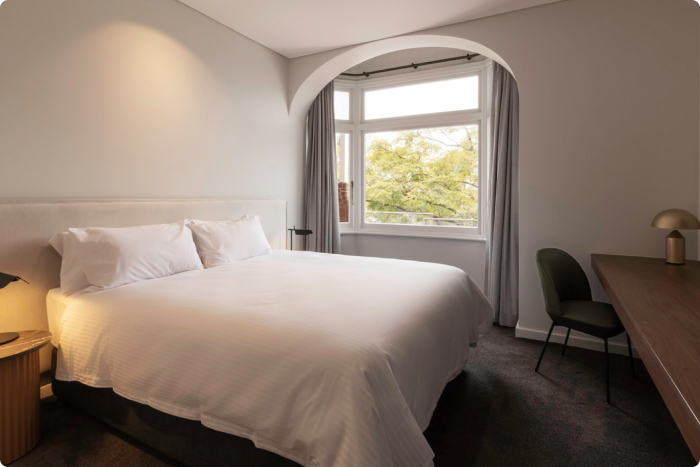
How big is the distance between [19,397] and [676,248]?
3842 mm

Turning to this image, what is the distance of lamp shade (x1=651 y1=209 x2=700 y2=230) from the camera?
2.46 meters

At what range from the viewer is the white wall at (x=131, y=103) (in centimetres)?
227

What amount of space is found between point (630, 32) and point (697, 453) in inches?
123

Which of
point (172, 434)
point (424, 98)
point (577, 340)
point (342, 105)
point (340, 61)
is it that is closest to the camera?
point (172, 434)

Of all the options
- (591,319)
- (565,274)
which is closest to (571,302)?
(565,274)

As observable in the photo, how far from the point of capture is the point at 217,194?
3.55 metres

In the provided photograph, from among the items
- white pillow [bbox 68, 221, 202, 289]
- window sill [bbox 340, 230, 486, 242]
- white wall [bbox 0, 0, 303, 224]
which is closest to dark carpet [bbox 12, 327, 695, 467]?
white pillow [bbox 68, 221, 202, 289]

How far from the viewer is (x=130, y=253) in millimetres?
2330

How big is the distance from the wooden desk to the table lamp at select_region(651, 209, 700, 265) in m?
0.08

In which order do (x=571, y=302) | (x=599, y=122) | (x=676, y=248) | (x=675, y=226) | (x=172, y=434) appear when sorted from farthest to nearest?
(x=599, y=122) < (x=571, y=302) < (x=676, y=248) < (x=675, y=226) < (x=172, y=434)

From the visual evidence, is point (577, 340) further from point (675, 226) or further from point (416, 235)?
point (416, 235)

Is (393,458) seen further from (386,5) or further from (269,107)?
(269,107)

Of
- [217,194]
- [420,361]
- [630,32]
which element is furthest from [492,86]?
[420,361]

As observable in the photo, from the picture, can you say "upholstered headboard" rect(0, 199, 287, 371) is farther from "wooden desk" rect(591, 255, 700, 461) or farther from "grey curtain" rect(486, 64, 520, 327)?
"grey curtain" rect(486, 64, 520, 327)
